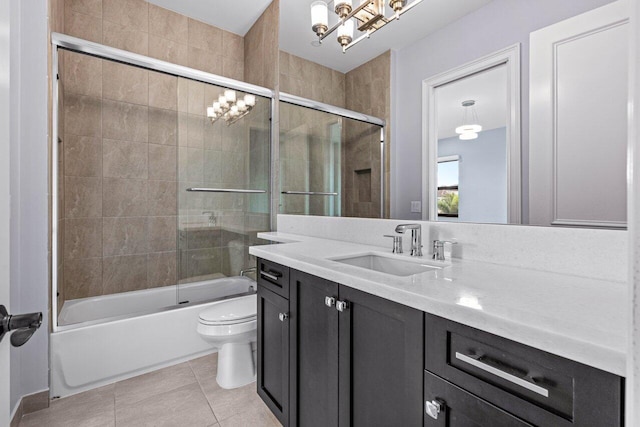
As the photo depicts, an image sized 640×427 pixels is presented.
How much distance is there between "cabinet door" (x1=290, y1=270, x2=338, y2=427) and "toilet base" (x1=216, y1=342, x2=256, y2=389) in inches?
25.2

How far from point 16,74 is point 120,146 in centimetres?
111

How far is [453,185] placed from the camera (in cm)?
123

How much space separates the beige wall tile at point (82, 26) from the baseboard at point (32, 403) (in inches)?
101

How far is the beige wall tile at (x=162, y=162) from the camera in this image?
107 inches

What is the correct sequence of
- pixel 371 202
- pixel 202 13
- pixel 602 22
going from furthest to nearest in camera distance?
pixel 202 13, pixel 371 202, pixel 602 22

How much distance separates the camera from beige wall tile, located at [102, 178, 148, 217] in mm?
2531

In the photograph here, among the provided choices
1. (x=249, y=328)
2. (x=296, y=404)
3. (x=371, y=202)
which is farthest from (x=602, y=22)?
(x=249, y=328)

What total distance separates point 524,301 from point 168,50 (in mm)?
3280

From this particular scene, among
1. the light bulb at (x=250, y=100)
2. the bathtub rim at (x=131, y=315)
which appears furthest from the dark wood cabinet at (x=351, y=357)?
the light bulb at (x=250, y=100)

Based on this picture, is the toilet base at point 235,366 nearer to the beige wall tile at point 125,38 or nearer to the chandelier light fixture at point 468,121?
the chandelier light fixture at point 468,121

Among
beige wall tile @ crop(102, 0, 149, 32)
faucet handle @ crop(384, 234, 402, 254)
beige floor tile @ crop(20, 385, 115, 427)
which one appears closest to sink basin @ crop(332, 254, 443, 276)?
faucet handle @ crop(384, 234, 402, 254)

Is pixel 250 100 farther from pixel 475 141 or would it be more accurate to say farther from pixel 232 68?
pixel 475 141

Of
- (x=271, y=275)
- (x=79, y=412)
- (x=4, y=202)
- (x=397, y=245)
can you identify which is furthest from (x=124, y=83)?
(x=397, y=245)

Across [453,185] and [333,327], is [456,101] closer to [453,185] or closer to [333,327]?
[453,185]
